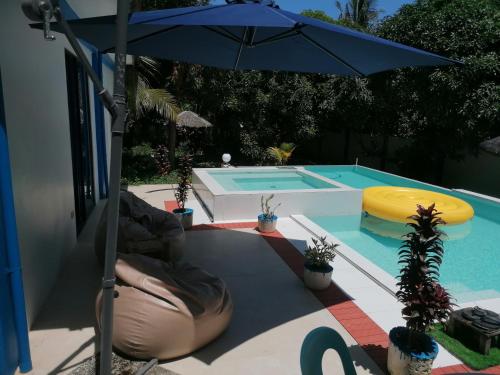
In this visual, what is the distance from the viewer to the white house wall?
392cm

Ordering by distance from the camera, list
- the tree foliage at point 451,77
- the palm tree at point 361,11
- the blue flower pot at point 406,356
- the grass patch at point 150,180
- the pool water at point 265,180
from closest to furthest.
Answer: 1. the blue flower pot at point 406,356
2. the tree foliage at point 451,77
3. the pool water at point 265,180
4. the grass patch at point 150,180
5. the palm tree at point 361,11

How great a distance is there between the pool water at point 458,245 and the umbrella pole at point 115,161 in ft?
17.6

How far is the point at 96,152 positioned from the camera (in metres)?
9.62

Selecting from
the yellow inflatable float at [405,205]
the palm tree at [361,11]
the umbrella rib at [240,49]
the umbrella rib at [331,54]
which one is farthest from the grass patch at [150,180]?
the palm tree at [361,11]

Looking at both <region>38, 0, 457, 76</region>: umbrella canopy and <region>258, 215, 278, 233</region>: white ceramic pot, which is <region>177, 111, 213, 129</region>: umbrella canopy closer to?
<region>258, 215, 278, 233</region>: white ceramic pot

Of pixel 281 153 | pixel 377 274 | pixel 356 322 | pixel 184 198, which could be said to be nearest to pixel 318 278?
pixel 356 322

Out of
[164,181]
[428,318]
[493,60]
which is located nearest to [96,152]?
[164,181]

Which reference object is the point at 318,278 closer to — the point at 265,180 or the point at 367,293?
the point at 367,293

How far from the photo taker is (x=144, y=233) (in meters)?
5.46

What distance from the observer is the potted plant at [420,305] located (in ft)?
11.4

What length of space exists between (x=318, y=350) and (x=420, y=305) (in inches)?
67.1

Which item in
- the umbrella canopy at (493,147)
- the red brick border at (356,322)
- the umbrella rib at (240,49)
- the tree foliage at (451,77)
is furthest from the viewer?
the tree foliage at (451,77)

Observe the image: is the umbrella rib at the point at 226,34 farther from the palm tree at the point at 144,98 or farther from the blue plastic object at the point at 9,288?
the palm tree at the point at 144,98

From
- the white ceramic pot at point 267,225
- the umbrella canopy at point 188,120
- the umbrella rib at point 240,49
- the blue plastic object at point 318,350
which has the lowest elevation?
the white ceramic pot at point 267,225
